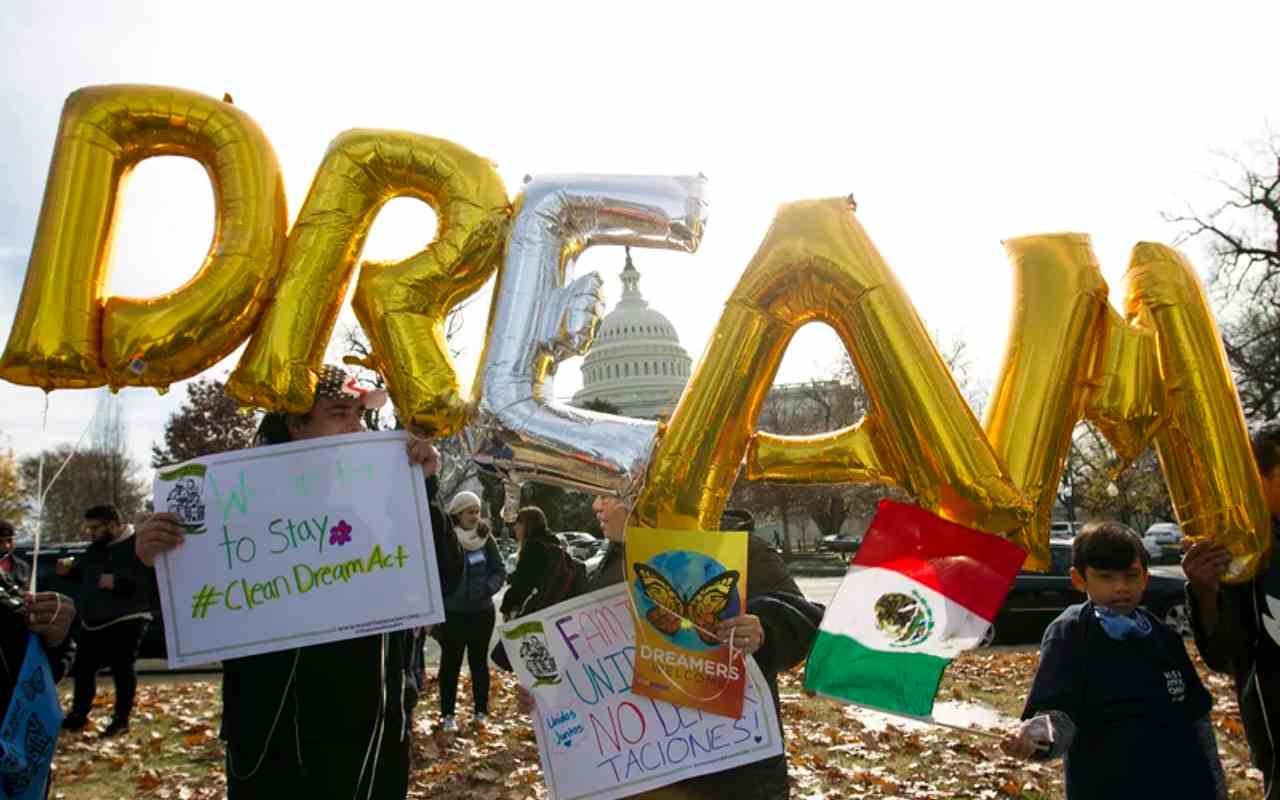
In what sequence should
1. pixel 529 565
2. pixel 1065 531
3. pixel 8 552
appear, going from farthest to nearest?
1. pixel 1065 531
2. pixel 8 552
3. pixel 529 565

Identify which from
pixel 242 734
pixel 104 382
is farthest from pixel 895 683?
pixel 104 382

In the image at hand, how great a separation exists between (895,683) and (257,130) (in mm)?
2231

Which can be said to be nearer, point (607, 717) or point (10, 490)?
point (607, 717)

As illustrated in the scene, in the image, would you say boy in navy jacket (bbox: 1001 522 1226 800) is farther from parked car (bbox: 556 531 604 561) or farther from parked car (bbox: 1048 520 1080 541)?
parked car (bbox: 556 531 604 561)

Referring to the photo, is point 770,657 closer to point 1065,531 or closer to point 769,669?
point 769,669

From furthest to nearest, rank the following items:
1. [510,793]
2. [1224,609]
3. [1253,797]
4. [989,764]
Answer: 1. [989,764]
2. [510,793]
3. [1253,797]
4. [1224,609]

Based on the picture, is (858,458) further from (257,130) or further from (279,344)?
(257,130)

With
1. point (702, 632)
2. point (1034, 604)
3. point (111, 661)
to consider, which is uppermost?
point (702, 632)

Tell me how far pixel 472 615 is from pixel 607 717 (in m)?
4.04

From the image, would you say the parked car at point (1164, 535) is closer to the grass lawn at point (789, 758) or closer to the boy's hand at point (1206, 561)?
the grass lawn at point (789, 758)

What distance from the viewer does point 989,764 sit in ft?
17.1

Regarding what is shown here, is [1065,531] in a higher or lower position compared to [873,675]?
lower

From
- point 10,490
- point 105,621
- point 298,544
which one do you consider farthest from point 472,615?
point 10,490

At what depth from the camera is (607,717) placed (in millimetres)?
2479
